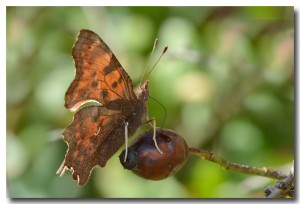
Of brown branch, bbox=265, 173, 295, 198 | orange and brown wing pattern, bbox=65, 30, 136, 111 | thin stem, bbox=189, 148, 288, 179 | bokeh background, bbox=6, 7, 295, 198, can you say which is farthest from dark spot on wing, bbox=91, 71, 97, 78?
bokeh background, bbox=6, 7, 295, 198

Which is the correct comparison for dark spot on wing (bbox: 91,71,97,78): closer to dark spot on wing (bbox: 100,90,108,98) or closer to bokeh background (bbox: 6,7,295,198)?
dark spot on wing (bbox: 100,90,108,98)

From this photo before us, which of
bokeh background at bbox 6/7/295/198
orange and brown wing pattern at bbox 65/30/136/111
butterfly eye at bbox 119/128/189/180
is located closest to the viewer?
butterfly eye at bbox 119/128/189/180

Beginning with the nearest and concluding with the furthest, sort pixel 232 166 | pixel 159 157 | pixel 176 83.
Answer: pixel 159 157
pixel 232 166
pixel 176 83

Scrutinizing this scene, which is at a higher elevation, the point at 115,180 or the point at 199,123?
the point at 199,123

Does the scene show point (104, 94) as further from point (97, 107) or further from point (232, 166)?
point (232, 166)

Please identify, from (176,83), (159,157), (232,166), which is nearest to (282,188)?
(232,166)

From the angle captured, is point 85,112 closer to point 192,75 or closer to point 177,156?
point 177,156
